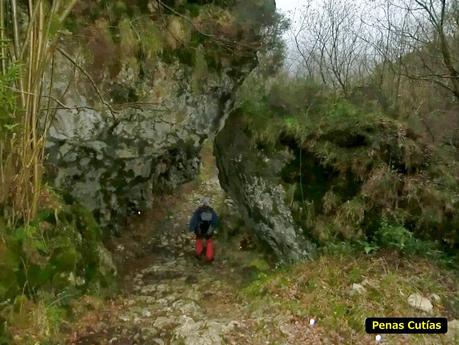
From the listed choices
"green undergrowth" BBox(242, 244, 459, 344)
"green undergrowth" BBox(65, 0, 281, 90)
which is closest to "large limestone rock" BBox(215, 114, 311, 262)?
"green undergrowth" BBox(242, 244, 459, 344)

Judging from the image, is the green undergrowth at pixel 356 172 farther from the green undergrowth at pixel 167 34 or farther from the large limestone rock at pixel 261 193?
the green undergrowth at pixel 167 34

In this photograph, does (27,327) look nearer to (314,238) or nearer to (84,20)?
(314,238)

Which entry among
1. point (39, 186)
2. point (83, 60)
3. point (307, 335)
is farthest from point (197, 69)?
point (307, 335)

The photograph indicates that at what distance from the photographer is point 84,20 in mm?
7160

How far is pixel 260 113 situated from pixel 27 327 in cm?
511

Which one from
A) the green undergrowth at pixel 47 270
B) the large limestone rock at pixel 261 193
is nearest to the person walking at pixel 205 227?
the large limestone rock at pixel 261 193

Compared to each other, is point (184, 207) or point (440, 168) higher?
point (440, 168)

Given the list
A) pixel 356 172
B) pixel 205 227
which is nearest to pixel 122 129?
pixel 205 227

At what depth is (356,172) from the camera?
6.75m

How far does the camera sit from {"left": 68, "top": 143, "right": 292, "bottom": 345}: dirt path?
201 inches

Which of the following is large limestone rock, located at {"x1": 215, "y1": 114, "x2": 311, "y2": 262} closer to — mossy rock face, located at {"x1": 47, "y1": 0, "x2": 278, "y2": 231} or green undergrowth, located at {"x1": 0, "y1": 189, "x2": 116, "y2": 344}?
mossy rock face, located at {"x1": 47, "y1": 0, "x2": 278, "y2": 231}

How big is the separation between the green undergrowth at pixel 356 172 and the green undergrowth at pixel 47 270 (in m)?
3.37

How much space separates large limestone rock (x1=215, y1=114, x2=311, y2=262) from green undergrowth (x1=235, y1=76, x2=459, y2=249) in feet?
0.54

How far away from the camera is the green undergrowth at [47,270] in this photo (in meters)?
4.70
